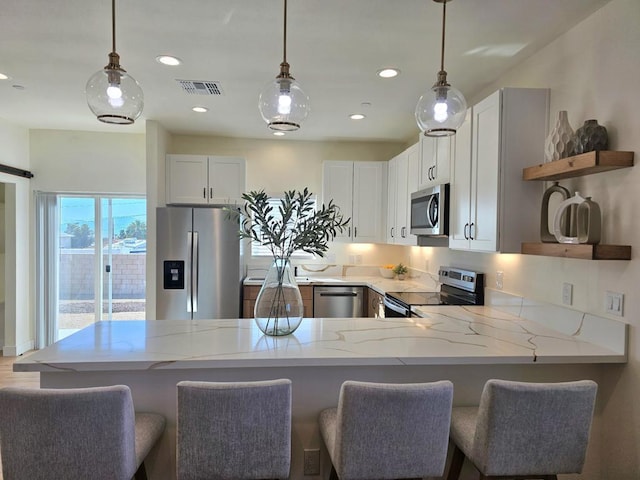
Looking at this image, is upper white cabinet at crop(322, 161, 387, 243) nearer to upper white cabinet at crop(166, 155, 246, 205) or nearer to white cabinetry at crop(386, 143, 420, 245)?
white cabinetry at crop(386, 143, 420, 245)

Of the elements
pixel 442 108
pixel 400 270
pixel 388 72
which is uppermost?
pixel 388 72

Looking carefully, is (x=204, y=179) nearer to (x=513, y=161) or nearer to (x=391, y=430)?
(x=513, y=161)

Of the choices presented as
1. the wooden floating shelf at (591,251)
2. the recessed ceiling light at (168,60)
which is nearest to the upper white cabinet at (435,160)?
the wooden floating shelf at (591,251)

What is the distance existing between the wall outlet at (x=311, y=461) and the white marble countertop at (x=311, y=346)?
0.50 meters

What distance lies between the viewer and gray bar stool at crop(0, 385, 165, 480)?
132 cm

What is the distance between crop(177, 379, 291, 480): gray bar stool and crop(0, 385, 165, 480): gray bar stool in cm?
21

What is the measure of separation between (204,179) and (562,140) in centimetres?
357

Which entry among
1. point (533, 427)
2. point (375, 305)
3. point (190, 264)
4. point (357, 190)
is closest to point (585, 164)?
point (533, 427)

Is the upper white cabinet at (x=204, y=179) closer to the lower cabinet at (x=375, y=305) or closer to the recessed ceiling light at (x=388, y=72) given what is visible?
the lower cabinet at (x=375, y=305)

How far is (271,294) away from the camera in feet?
6.48

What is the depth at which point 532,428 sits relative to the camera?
4.81 feet

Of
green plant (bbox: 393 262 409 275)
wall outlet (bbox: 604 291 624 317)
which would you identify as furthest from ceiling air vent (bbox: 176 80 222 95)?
wall outlet (bbox: 604 291 624 317)

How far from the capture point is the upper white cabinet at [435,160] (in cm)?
308

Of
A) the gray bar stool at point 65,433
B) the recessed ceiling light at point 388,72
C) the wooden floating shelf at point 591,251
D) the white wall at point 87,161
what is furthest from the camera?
the white wall at point 87,161
